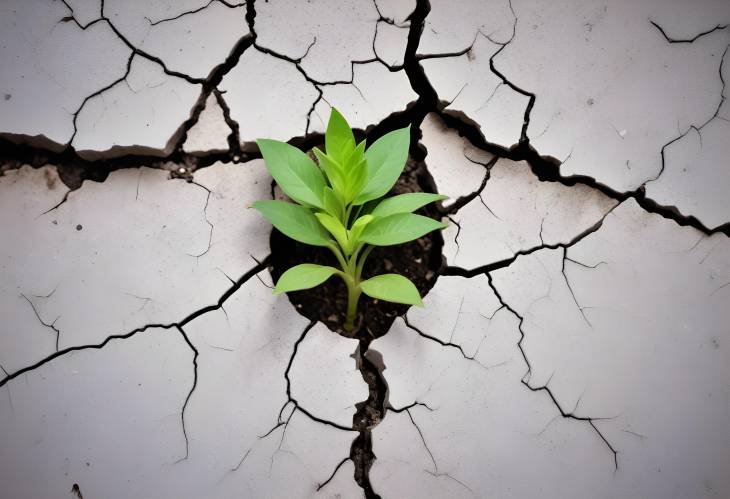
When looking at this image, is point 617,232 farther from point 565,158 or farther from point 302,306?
point 302,306

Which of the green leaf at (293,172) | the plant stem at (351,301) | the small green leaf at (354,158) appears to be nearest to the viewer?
the small green leaf at (354,158)

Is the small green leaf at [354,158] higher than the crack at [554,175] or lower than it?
lower

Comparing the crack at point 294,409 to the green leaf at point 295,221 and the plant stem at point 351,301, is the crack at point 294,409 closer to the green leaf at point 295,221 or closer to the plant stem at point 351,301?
the plant stem at point 351,301

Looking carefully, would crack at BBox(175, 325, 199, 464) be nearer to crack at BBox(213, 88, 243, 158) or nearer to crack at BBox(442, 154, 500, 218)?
crack at BBox(213, 88, 243, 158)

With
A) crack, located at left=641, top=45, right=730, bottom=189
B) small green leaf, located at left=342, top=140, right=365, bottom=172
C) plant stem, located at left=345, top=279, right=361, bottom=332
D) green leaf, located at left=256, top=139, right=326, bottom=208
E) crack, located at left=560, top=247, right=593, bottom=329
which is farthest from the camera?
crack, located at left=641, top=45, right=730, bottom=189

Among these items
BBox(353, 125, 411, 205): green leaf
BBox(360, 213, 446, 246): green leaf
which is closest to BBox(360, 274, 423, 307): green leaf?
BBox(360, 213, 446, 246): green leaf

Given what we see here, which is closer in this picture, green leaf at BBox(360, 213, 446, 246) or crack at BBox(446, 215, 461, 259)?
green leaf at BBox(360, 213, 446, 246)

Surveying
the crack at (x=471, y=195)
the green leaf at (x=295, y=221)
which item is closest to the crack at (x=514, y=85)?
the crack at (x=471, y=195)
